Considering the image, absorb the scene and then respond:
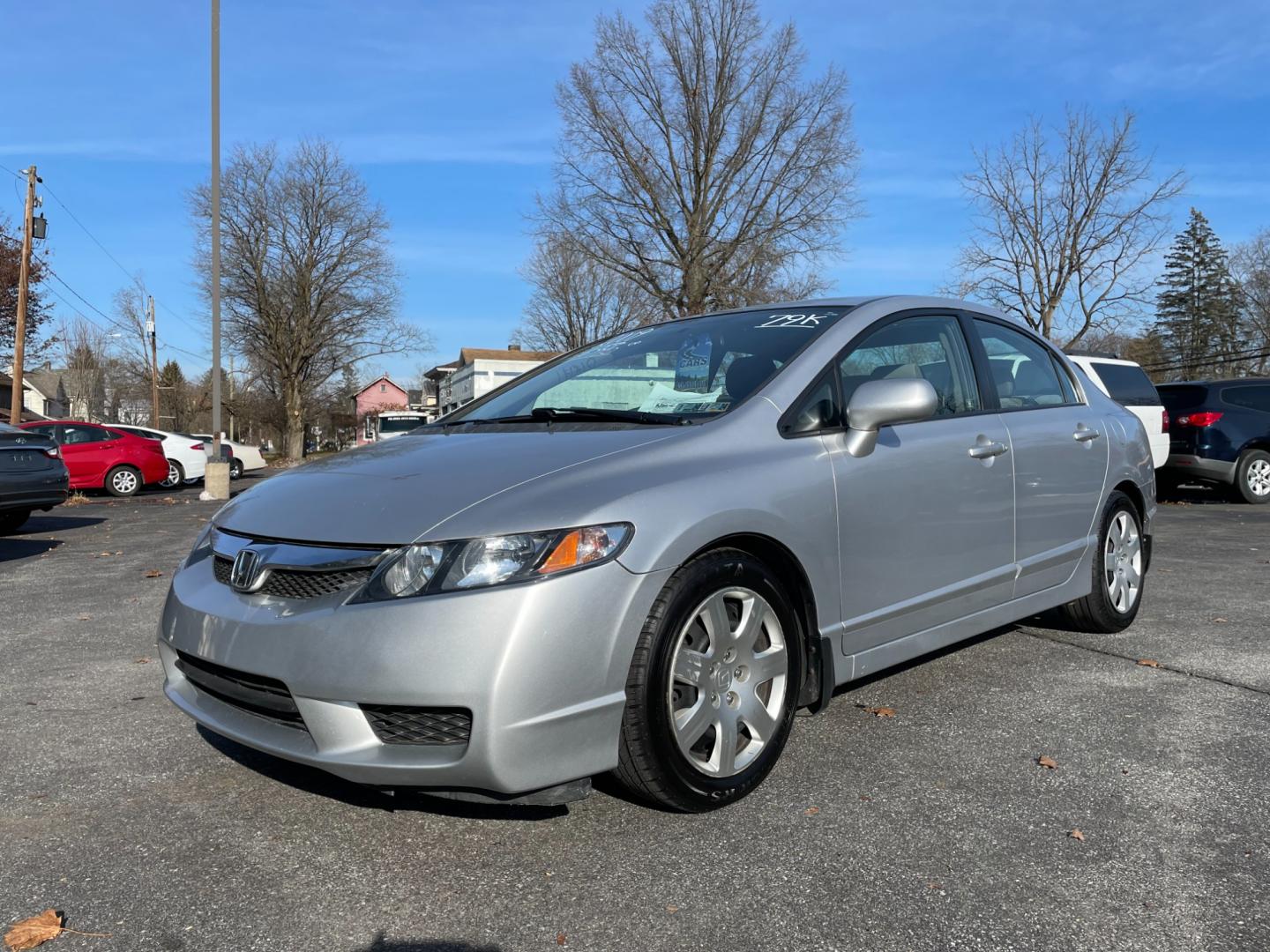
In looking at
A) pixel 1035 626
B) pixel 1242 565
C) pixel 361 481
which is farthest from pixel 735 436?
pixel 1242 565

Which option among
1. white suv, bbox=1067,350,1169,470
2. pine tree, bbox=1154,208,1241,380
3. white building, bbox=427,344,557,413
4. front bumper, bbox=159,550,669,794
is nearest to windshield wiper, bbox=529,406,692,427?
front bumper, bbox=159,550,669,794

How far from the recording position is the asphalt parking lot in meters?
2.25

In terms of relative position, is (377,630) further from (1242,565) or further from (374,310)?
(374,310)

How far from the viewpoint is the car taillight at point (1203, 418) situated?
40.7 ft

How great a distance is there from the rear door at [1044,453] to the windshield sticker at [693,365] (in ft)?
4.20

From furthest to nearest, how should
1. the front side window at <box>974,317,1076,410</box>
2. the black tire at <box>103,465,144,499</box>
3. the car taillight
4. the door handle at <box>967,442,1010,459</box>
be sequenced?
the black tire at <box>103,465,144,499</box> → the car taillight → the front side window at <box>974,317,1076,410</box> → the door handle at <box>967,442,1010,459</box>

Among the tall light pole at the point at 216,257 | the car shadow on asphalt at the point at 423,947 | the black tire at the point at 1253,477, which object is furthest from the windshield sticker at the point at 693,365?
the tall light pole at the point at 216,257

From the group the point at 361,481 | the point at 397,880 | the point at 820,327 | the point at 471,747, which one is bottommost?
the point at 397,880

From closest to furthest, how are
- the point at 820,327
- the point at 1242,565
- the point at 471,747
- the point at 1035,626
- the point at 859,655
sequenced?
the point at 471,747, the point at 859,655, the point at 820,327, the point at 1035,626, the point at 1242,565

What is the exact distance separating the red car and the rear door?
1725 cm

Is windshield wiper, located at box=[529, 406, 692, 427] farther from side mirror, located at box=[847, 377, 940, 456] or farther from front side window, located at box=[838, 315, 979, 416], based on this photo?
front side window, located at box=[838, 315, 979, 416]

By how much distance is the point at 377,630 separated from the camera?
7.91ft

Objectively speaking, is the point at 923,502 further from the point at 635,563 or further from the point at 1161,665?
the point at 1161,665

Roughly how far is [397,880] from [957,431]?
8.34ft
